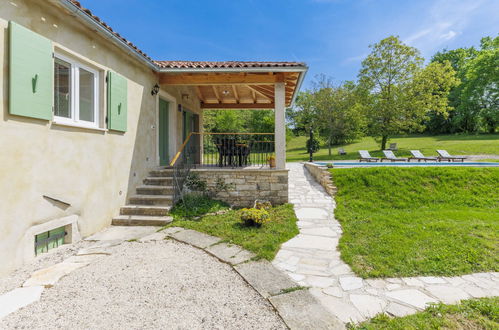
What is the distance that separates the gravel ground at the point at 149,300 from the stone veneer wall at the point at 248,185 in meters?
3.50

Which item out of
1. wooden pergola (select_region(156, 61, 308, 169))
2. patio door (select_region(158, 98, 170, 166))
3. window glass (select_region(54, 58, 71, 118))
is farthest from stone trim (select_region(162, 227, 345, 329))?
patio door (select_region(158, 98, 170, 166))

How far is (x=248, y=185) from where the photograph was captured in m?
7.34

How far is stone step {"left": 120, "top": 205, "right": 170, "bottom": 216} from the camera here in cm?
597

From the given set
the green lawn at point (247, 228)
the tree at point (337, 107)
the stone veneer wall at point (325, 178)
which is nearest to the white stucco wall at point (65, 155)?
the green lawn at point (247, 228)

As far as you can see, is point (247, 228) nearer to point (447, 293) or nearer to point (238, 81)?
point (447, 293)

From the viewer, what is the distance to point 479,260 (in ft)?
12.1

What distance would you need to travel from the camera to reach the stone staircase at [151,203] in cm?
571

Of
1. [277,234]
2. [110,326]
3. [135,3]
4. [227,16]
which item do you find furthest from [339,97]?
[110,326]

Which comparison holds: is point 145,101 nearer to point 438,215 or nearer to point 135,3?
point 135,3

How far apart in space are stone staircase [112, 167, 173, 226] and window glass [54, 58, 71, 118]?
8.27 ft

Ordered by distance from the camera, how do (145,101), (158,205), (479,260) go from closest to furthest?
(479,260) < (158,205) < (145,101)

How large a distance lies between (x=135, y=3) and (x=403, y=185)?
37.0ft

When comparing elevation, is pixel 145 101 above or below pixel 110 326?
above

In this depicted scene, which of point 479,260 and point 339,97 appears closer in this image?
point 479,260
